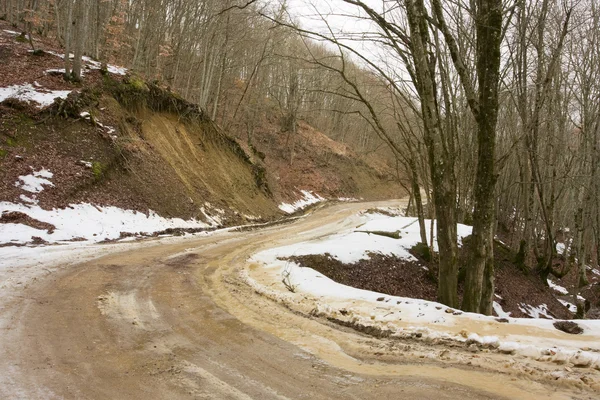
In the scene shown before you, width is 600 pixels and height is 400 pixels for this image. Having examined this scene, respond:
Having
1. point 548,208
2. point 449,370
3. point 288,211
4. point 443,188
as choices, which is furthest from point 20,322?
point 288,211

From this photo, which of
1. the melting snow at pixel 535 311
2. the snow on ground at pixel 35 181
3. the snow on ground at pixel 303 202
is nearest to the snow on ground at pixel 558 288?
the melting snow at pixel 535 311

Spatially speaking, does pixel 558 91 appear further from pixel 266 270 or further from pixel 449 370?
pixel 449 370

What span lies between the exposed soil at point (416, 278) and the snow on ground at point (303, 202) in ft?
48.4

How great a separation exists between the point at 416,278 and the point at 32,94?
596 inches

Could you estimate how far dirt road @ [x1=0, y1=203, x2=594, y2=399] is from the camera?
131 inches

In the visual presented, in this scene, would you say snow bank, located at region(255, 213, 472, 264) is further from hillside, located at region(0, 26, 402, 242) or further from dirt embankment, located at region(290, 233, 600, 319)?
hillside, located at region(0, 26, 402, 242)

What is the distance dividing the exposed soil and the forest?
A: 95 centimetres

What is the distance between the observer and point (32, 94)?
14.3 metres

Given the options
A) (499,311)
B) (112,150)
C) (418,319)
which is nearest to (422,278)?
(499,311)

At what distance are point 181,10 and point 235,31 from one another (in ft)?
20.7

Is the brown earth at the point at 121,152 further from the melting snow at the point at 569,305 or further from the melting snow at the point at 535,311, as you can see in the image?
the melting snow at the point at 569,305

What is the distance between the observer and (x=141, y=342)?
4297mm

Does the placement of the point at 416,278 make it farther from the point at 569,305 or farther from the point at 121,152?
the point at 121,152

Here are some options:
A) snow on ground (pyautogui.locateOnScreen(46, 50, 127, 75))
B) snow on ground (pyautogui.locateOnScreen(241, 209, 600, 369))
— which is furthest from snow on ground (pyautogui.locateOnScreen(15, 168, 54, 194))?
snow on ground (pyautogui.locateOnScreen(46, 50, 127, 75))
